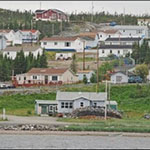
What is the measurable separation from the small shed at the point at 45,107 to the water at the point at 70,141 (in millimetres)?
3956

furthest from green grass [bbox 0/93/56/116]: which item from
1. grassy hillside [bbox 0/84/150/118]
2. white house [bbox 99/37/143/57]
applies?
white house [bbox 99/37/143/57]

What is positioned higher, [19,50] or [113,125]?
[19,50]

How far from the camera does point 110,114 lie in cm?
2611

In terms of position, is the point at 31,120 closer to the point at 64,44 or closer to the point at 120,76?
the point at 120,76

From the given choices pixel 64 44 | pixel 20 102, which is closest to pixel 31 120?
pixel 20 102

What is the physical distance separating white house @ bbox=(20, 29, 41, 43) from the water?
30.2 meters

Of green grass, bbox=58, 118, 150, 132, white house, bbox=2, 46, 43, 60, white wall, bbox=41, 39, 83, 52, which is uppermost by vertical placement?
white wall, bbox=41, 39, 83, 52

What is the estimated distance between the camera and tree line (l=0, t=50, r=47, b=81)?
3469cm

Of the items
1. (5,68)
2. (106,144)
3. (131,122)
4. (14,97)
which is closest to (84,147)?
(106,144)

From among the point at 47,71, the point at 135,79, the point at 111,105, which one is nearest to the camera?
the point at 111,105

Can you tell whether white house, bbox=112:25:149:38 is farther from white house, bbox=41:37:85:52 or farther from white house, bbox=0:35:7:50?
white house, bbox=0:35:7:50

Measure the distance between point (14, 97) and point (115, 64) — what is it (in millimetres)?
10985

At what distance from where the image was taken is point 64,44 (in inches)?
1871

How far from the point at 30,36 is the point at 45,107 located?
2640 cm
